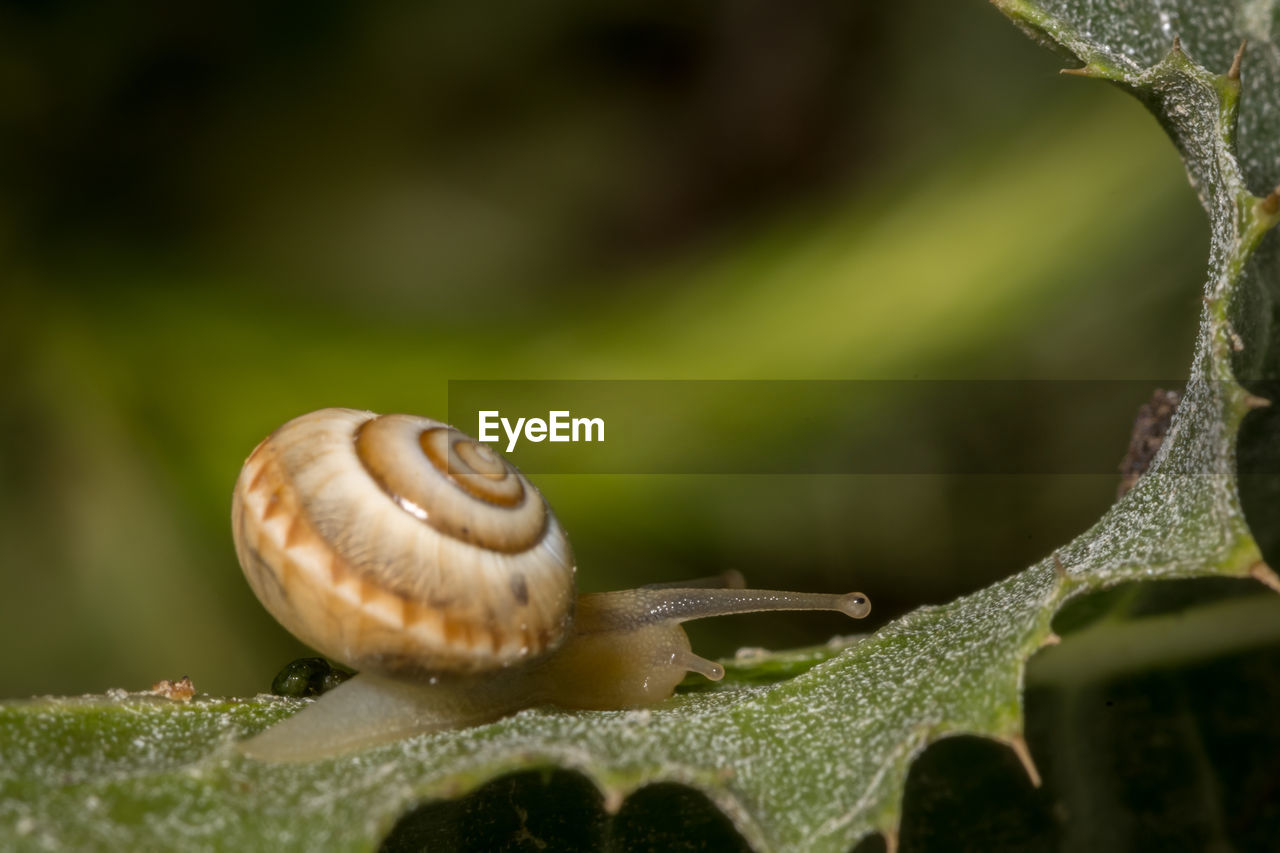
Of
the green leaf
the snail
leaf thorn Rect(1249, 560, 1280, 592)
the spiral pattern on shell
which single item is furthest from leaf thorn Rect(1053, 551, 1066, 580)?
the spiral pattern on shell

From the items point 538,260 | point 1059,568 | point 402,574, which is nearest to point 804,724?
point 1059,568

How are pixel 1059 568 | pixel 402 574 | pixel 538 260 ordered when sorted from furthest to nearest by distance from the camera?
pixel 538 260 < pixel 402 574 < pixel 1059 568

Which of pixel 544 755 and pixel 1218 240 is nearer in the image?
pixel 544 755

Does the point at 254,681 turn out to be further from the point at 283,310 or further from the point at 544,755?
the point at 544,755

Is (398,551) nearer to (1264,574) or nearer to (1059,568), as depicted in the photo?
(1059,568)

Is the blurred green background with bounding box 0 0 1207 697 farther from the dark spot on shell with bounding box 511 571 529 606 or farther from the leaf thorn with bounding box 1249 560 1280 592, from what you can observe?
the leaf thorn with bounding box 1249 560 1280 592

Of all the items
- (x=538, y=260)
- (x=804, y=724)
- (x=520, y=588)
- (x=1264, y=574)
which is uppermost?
(x=538, y=260)

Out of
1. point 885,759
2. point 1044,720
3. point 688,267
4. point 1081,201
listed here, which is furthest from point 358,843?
point 1081,201

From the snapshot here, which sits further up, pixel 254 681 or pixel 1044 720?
pixel 1044 720
